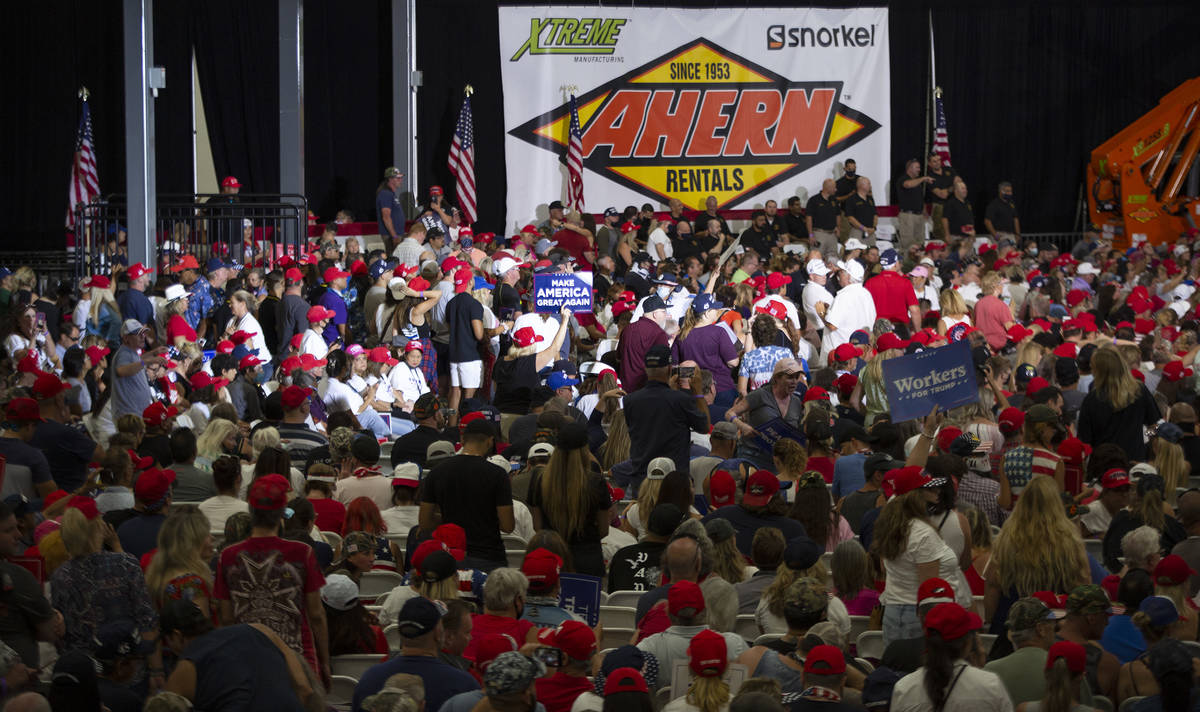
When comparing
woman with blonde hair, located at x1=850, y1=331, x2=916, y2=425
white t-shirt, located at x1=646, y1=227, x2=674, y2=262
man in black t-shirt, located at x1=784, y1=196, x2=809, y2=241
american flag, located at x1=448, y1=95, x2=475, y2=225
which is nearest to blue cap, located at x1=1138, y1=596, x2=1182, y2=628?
woman with blonde hair, located at x1=850, y1=331, x2=916, y2=425

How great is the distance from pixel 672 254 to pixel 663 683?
46.8ft

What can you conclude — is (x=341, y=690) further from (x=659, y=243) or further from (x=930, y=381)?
(x=659, y=243)

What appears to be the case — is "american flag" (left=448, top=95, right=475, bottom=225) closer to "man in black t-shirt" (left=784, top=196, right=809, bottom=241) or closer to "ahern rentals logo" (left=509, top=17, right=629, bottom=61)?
"ahern rentals logo" (left=509, top=17, right=629, bottom=61)

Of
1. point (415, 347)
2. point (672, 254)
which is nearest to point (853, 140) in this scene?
point (672, 254)

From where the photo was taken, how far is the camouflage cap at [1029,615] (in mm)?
5438

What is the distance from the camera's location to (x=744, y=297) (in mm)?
13039

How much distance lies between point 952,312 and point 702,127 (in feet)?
32.6

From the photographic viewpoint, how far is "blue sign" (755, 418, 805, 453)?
29.8 feet

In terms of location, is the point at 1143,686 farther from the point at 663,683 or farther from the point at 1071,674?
the point at 663,683

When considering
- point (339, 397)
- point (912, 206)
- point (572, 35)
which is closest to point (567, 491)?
point (339, 397)

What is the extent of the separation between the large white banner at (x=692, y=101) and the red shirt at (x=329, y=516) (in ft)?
49.2

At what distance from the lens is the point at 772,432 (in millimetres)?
9141

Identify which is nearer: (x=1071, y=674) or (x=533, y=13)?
(x=1071, y=674)

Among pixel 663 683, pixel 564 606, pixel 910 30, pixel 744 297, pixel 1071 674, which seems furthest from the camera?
pixel 910 30
